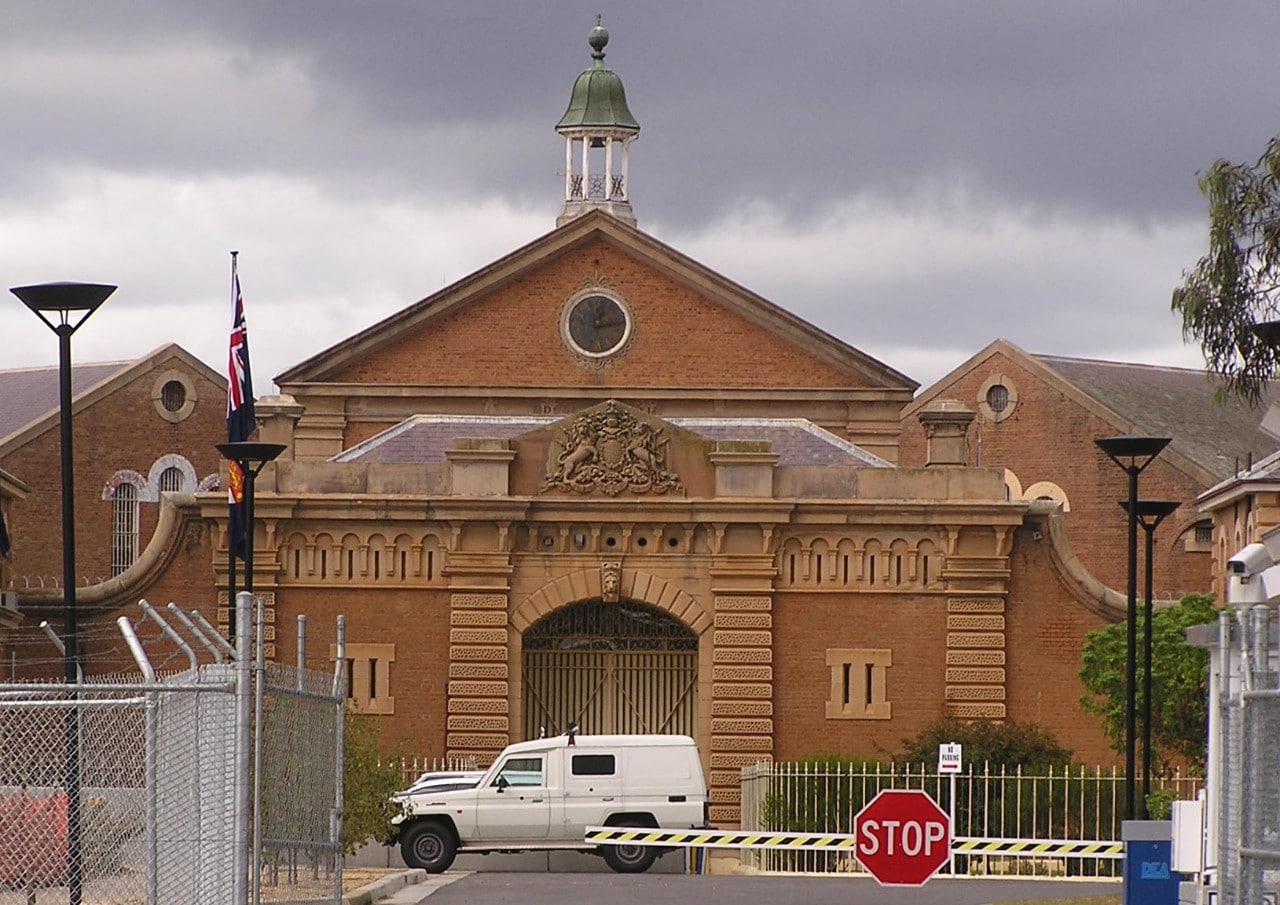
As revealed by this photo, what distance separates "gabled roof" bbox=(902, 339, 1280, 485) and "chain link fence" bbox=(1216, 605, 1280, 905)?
54391 mm

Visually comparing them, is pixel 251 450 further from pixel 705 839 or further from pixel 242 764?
pixel 242 764

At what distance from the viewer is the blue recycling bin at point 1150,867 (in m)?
19.9

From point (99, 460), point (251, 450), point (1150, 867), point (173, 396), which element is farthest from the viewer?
point (173, 396)

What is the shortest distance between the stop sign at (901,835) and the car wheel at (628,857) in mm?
11317

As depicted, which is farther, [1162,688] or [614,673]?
[614,673]

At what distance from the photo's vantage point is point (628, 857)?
118 feet

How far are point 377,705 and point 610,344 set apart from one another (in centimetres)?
1130

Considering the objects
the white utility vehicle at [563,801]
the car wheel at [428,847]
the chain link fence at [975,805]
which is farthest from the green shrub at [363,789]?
the chain link fence at [975,805]

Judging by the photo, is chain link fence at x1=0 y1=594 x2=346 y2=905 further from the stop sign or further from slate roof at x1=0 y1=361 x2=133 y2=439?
slate roof at x1=0 y1=361 x2=133 y2=439

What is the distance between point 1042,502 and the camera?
1774 inches

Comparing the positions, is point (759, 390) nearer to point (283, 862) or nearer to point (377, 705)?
point (377, 705)

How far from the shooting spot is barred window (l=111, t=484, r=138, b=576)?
69938 millimetres

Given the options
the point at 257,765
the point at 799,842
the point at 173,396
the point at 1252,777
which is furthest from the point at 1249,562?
the point at 173,396

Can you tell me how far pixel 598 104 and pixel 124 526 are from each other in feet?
55.2
